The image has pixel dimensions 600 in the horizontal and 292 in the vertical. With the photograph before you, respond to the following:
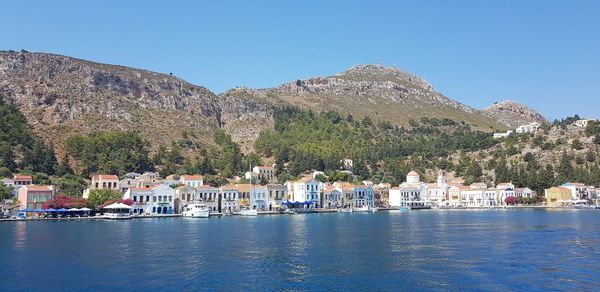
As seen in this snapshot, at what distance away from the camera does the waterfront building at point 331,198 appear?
350ft

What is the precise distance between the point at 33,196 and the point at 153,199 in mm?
16063

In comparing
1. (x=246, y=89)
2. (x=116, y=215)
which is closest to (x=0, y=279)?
(x=116, y=215)

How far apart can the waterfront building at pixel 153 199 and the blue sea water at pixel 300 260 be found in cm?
2770

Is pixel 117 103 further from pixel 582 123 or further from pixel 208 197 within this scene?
pixel 582 123

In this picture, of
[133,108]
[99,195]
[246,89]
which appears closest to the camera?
[99,195]

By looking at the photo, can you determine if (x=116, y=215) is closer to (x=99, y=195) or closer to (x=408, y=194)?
(x=99, y=195)

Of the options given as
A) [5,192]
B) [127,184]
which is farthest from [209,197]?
[5,192]

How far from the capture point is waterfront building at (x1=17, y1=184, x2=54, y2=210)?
76.1 m

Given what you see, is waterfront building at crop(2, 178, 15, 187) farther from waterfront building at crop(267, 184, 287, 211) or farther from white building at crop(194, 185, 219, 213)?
waterfront building at crop(267, 184, 287, 211)

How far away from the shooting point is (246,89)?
18725 centimetres

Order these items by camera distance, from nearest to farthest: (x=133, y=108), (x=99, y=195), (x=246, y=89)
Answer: (x=99, y=195), (x=133, y=108), (x=246, y=89)

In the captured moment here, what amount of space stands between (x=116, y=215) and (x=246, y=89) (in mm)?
115095

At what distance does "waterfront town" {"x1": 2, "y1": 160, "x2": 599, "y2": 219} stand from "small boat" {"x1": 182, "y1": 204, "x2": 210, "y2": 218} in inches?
104

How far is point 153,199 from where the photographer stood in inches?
3342
